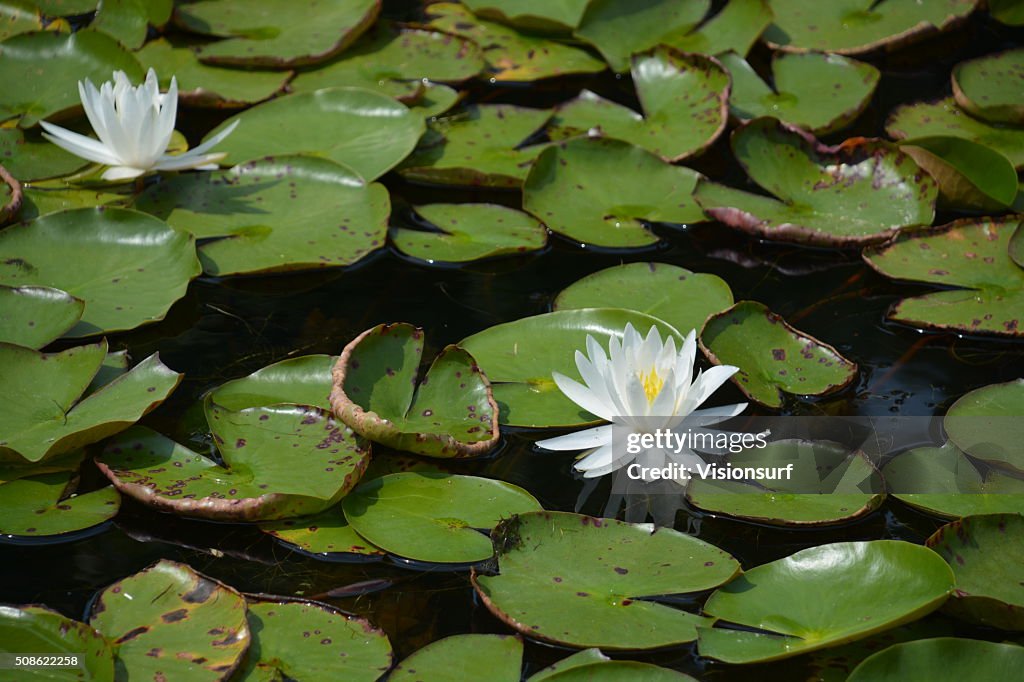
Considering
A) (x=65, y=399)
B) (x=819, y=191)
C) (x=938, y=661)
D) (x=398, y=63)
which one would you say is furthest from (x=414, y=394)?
(x=398, y=63)

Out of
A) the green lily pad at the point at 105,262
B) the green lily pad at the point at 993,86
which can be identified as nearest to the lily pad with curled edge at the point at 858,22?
the green lily pad at the point at 993,86

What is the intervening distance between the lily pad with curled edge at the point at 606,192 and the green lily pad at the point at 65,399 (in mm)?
1278

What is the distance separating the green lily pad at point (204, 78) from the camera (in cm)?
343

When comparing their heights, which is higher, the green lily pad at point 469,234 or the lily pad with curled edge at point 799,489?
the green lily pad at point 469,234

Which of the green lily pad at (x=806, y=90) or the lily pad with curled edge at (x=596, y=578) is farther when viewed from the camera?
the green lily pad at (x=806, y=90)

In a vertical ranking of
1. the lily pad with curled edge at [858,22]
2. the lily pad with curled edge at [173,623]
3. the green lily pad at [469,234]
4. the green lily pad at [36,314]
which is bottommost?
the lily pad with curled edge at [173,623]

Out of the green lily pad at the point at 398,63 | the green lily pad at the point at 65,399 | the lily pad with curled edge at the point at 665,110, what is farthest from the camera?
the green lily pad at the point at 398,63

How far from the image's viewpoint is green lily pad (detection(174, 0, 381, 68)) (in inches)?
141

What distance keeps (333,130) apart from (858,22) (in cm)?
215

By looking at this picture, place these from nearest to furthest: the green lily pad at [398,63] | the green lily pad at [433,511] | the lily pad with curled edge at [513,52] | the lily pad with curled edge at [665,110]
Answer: the green lily pad at [433,511]
the lily pad with curled edge at [665,110]
the green lily pad at [398,63]
the lily pad with curled edge at [513,52]

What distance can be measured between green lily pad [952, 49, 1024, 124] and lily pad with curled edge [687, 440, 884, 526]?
1.87m

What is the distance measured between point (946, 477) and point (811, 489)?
1.04ft

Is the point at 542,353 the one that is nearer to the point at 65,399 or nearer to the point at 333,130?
the point at 65,399

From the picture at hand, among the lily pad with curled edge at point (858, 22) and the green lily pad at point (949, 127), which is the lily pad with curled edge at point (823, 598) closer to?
the green lily pad at point (949, 127)
